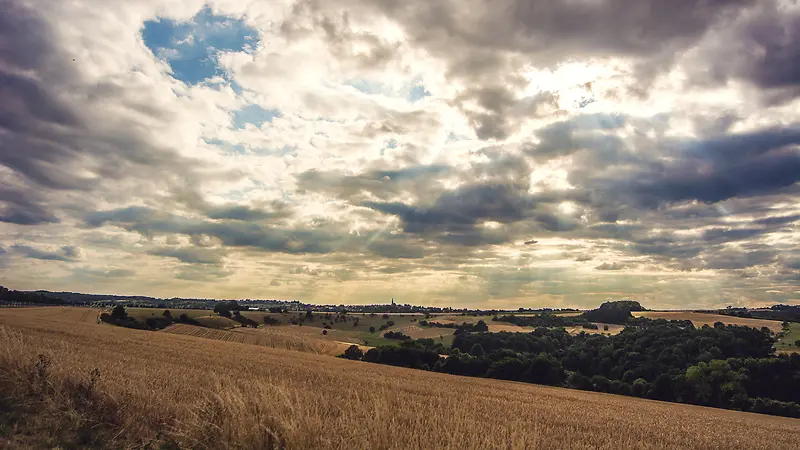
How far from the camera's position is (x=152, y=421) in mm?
10227

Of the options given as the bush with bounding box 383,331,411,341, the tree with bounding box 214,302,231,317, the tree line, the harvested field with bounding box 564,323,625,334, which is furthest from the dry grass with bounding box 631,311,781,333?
the tree with bounding box 214,302,231,317

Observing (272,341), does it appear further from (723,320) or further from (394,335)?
(723,320)

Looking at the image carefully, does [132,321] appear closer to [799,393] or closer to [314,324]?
[314,324]

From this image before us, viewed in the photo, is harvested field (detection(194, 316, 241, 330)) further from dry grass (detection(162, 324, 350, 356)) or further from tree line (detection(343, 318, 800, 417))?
tree line (detection(343, 318, 800, 417))

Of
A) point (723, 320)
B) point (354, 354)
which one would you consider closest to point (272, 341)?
point (354, 354)

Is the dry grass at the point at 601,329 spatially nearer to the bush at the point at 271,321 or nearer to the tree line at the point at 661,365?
the tree line at the point at 661,365

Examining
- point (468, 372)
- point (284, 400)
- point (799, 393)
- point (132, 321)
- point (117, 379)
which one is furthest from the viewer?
point (132, 321)

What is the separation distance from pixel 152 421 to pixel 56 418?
7.85ft

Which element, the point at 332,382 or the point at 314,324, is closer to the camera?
the point at 332,382

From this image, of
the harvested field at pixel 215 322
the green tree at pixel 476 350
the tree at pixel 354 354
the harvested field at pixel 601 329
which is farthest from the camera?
the harvested field at pixel 601 329

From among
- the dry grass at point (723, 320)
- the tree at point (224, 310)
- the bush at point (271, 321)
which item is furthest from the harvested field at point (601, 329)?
the tree at point (224, 310)

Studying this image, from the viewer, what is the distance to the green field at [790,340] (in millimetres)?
79062

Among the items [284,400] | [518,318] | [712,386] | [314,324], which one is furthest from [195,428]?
[518,318]

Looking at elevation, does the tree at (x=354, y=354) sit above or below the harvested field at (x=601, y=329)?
below
